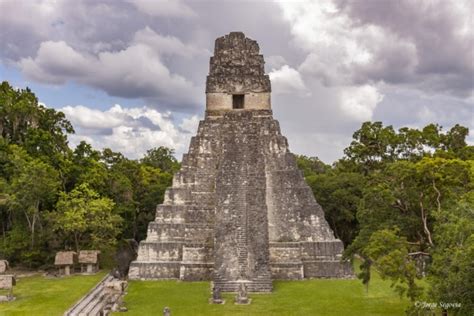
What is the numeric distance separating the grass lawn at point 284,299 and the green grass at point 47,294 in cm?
210

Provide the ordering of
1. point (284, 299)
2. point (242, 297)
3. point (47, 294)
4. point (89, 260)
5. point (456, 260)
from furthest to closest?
point (89, 260) < point (47, 294) < point (284, 299) < point (242, 297) < point (456, 260)

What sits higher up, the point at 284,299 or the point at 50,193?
the point at 50,193

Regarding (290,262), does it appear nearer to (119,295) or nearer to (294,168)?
(294,168)

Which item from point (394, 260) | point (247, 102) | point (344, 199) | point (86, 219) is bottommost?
point (394, 260)

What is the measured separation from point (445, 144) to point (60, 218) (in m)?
22.9

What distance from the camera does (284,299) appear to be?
704 inches

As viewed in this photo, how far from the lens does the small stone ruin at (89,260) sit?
24797 mm

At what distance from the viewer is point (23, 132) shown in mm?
29969

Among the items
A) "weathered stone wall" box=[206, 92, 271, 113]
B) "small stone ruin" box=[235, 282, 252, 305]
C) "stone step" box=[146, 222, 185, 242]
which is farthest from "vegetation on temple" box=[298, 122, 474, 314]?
"weathered stone wall" box=[206, 92, 271, 113]

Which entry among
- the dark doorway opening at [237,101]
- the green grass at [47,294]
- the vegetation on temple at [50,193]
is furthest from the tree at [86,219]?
the dark doorway opening at [237,101]

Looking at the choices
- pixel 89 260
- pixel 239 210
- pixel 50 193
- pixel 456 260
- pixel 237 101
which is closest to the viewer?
pixel 456 260

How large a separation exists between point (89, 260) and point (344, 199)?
623 inches

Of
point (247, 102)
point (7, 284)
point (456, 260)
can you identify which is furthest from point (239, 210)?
point (456, 260)

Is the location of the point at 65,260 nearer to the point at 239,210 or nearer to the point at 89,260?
the point at 89,260
